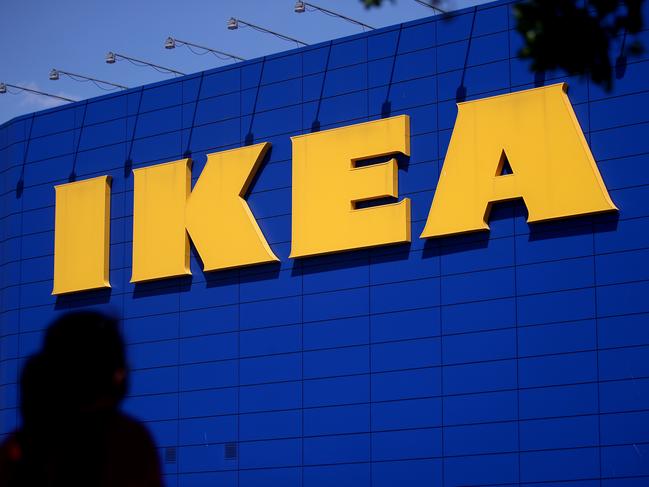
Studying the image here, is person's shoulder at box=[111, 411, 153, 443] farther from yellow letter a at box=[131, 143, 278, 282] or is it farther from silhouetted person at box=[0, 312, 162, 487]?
yellow letter a at box=[131, 143, 278, 282]

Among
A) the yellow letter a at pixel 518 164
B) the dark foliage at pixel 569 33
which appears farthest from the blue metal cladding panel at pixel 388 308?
the dark foliage at pixel 569 33

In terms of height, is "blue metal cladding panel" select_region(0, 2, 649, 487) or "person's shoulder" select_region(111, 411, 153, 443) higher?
"blue metal cladding panel" select_region(0, 2, 649, 487)

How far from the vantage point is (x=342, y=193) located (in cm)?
2847

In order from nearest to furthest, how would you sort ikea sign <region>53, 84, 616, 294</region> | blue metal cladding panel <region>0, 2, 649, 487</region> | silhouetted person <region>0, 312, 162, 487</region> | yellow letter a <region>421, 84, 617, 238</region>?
silhouetted person <region>0, 312, 162, 487</region> → blue metal cladding panel <region>0, 2, 649, 487</region> → yellow letter a <region>421, 84, 617, 238</region> → ikea sign <region>53, 84, 616, 294</region>

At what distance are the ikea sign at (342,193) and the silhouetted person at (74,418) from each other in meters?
22.4

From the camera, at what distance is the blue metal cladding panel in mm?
24625

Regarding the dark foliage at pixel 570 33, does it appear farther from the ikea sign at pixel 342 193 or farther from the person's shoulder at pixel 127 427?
the ikea sign at pixel 342 193

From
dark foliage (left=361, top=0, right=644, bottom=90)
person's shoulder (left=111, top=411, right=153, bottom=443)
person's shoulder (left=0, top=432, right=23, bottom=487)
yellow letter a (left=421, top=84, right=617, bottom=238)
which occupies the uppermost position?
yellow letter a (left=421, top=84, right=617, bottom=238)

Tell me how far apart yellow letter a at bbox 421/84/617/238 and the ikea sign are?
2 centimetres

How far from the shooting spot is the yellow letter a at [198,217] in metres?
29.6

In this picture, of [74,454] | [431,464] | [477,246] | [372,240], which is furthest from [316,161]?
[74,454]

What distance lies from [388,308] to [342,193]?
285 cm

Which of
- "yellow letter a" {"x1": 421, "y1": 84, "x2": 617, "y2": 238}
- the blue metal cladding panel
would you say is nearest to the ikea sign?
"yellow letter a" {"x1": 421, "y1": 84, "x2": 617, "y2": 238}

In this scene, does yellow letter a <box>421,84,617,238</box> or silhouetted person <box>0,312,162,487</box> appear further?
yellow letter a <box>421,84,617,238</box>
